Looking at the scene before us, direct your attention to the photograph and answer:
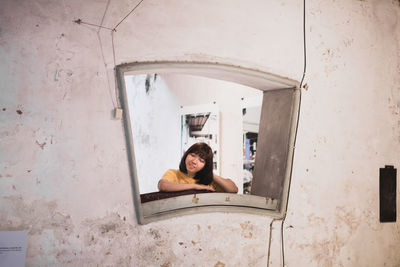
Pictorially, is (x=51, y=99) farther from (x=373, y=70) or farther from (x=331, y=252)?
(x=373, y=70)

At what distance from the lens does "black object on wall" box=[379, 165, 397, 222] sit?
2303 mm

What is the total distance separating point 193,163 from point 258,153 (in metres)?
0.55

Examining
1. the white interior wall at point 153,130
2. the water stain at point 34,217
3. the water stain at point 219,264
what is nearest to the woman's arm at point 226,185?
the water stain at point 219,264

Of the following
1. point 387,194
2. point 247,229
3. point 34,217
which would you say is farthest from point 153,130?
point 387,194

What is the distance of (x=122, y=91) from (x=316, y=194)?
1.58 m

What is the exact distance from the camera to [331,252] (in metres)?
2.09

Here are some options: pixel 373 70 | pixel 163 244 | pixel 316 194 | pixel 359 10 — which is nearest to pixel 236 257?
pixel 163 244

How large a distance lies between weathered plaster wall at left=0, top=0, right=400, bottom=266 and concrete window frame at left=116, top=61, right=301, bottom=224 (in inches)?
2.1

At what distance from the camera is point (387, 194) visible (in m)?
2.32

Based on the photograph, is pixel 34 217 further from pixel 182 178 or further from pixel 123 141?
pixel 182 178

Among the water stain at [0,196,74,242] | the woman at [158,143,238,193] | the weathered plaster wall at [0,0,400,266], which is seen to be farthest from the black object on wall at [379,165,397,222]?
the water stain at [0,196,74,242]

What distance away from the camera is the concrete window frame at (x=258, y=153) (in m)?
1.53

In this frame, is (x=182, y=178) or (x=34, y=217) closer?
(x=34, y=217)

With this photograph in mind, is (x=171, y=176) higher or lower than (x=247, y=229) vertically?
higher
